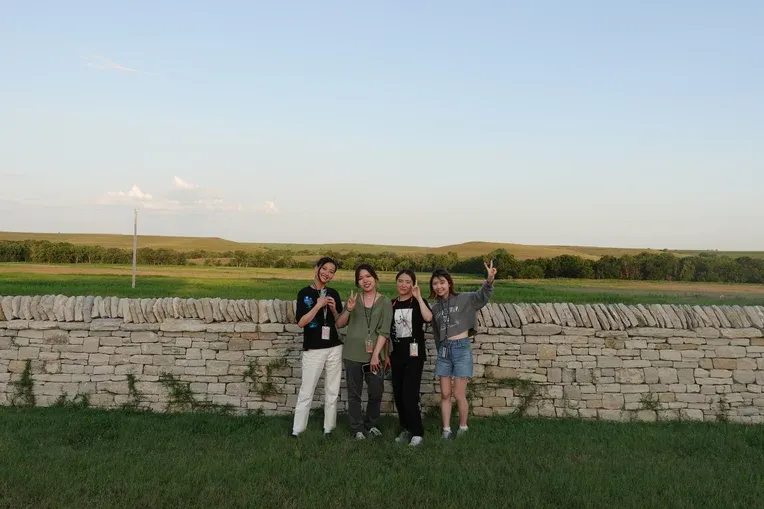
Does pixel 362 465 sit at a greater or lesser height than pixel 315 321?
lesser

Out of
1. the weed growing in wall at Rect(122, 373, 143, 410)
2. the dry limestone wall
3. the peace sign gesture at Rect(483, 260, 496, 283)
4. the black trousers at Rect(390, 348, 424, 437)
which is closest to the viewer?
the peace sign gesture at Rect(483, 260, 496, 283)

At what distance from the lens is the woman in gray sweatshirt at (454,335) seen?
6.36 m

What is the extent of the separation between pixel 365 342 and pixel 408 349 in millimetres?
517

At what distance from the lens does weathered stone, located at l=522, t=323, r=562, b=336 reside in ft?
24.2

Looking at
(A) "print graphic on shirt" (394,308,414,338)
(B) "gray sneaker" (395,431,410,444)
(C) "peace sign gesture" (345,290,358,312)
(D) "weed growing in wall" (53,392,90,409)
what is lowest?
(D) "weed growing in wall" (53,392,90,409)

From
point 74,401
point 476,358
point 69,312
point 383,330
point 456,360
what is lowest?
point 74,401

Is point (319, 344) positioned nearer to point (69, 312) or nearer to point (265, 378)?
point (265, 378)

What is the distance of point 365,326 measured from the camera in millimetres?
6320

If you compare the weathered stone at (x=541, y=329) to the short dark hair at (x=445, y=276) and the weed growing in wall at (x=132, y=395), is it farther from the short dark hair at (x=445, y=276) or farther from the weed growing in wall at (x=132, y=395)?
the weed growing in wall at (x=132, y=395)

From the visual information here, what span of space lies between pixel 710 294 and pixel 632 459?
40.4 feet

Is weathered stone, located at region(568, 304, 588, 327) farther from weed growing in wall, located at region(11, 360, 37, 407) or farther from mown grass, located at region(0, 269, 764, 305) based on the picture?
weed growing in wall, located at region(11, 360, 37, 407)

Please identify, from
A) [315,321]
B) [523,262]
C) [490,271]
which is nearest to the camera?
[490,271]

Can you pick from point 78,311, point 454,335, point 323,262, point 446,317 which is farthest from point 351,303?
point 78,311

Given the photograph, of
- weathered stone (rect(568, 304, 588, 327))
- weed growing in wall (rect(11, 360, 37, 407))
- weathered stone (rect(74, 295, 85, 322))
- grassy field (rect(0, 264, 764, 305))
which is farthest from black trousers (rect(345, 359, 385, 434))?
grassy field (rect(0, 264, 764, 305))
